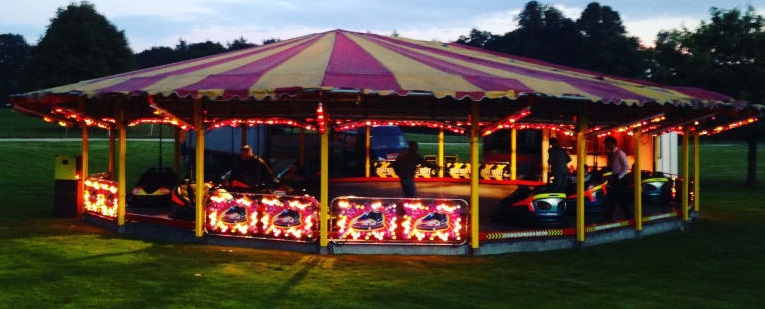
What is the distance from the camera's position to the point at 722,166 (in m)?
39.5

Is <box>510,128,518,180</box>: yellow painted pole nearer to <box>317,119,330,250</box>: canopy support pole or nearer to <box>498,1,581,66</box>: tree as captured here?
<box>317,119,330,250</box>: canopy support pole

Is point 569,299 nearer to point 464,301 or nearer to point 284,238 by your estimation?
point 464,301

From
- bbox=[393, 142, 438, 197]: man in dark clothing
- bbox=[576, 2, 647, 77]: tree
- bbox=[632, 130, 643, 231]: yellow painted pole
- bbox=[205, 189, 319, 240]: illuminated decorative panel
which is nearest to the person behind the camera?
bbox=[205, 189, 319, 240]: illuminated decorative panel

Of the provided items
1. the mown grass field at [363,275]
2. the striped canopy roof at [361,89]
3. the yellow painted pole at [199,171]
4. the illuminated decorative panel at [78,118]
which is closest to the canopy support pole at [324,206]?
the mown grass field at [363,275]

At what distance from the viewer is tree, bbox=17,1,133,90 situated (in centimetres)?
6259

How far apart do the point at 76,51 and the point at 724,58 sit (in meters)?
53.5

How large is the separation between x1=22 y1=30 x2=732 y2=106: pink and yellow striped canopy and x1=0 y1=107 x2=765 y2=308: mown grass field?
2572mm

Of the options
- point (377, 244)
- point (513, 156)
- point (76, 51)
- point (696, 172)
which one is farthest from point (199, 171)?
point (76, 51)

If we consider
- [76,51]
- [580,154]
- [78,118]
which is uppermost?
[76,51]

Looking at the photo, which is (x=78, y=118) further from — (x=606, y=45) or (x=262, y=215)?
(x=606, y=45)

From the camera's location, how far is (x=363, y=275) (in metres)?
10.7

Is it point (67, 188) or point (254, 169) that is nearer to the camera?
point (254, 169)

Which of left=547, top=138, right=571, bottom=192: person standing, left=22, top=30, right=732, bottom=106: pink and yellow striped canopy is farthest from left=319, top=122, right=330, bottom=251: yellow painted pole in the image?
left=547, top=138, right=571, bottom=192: person standing

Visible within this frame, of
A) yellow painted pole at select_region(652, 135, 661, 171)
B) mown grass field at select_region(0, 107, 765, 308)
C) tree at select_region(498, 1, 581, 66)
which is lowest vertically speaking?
mown grass field at select_region(0, 107, 765, 308)
